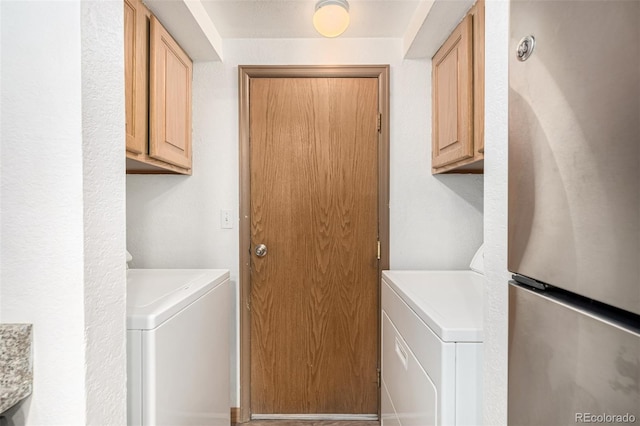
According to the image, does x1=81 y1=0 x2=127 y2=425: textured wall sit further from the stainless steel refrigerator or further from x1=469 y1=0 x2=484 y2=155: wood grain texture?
x1=469 y1=0 x2=484 y2=155: wood grain texture

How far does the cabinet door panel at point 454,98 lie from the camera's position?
1.54 m

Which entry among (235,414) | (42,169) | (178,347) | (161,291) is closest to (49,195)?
(42,169)

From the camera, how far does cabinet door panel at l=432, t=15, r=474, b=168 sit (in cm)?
154

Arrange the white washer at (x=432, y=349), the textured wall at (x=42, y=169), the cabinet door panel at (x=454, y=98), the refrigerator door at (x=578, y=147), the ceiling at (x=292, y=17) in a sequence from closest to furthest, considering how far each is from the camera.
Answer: the refrigerator door at (x=578, y=147) < the textured wall at (x=42, y=169) < the white washer at (x=432, y=349) < the cabinet door panel at (x=454, y=98) < the ceiling at (x=292, y=17)

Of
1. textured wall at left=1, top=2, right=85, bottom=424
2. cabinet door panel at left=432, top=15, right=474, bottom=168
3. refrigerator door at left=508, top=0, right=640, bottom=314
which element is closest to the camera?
refrigerator door at left=508, top=0, right=640, bottom=314

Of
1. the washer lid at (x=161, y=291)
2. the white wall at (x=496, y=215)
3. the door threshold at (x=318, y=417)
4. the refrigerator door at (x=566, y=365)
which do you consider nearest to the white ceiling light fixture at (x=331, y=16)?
the white wall at (x=496, y=215)

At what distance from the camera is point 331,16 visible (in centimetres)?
159

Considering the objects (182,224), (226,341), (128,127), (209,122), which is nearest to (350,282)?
(226,341)

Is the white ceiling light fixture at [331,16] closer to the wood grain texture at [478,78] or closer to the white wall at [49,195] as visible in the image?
the wood grain texture at [478,78]

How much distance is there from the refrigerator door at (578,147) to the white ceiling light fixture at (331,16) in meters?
1.18

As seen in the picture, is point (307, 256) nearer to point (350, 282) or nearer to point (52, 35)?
point (350, 282)

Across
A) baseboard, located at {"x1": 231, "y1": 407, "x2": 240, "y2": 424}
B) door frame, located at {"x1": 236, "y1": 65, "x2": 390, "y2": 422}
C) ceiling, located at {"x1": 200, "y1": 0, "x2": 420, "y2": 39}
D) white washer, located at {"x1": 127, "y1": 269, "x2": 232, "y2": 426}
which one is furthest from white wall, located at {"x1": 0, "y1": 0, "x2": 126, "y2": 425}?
baseboard, located at {"x1": 231, "y1": 407, "x2": 240, "y2": 424}

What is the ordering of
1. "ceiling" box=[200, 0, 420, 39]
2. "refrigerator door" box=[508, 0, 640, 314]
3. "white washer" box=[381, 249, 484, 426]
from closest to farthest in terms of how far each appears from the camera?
"refrigerator door" box=[508, 0, 640, 314]
"white washer" box=[381, 249, 484, 426]
"ceiling" box=[200, 0, 420, 39]

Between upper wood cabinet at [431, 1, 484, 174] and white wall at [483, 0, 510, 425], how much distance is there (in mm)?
767
